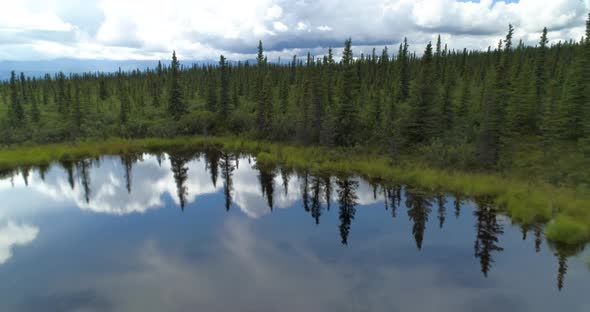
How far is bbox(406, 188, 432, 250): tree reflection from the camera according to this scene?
26.4 metres

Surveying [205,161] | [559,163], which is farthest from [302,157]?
[559,163]

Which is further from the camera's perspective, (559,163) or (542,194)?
(559,163)

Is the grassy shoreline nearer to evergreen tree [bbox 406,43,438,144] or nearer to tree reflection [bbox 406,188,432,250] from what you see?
tree reflection [bbox 406,188,432,250]

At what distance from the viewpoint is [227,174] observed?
150ft

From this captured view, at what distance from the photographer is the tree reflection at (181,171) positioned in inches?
1467

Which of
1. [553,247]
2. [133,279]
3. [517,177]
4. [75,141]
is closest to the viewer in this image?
[133,279]

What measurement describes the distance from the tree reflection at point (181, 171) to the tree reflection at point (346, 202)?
47.3ft

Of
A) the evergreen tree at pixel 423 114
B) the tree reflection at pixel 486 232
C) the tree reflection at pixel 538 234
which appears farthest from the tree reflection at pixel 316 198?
the evergreen tree at pixel 423 114

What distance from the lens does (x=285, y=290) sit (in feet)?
62.4

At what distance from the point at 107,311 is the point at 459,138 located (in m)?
41.9

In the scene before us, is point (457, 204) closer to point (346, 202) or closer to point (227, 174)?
point (346, 202)

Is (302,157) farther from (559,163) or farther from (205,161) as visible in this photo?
(559,163)

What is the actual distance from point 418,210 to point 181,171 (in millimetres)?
29889

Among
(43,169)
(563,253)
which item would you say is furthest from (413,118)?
(43,169)
